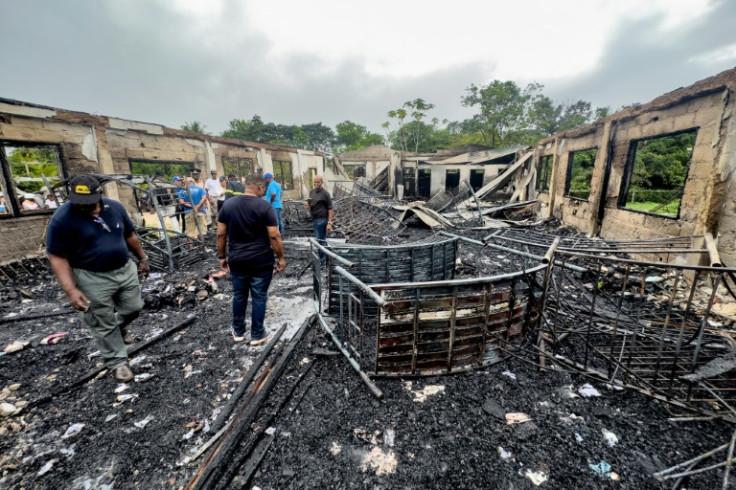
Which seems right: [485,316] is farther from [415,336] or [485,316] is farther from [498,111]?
[498,111]

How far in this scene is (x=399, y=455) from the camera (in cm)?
204

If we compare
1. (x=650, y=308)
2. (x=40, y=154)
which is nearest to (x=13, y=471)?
(x=650, y=308)

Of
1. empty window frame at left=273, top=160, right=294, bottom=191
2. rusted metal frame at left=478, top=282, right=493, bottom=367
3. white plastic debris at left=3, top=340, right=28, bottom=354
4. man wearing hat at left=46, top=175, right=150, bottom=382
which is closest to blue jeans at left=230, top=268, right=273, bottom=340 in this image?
man wearing hat at left=46, top=175, right=150, bottom=382

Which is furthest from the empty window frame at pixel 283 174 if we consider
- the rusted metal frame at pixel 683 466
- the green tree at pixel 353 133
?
the green tree at pixel 353 133

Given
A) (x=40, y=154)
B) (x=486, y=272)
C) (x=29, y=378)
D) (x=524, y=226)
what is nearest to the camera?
(x=29, y=378)

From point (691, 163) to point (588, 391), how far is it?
189 inches

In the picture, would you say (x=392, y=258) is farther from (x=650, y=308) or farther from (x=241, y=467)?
(x=650, y=308)

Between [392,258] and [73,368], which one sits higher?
[392,258]

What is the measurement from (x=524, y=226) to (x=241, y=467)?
10.1m

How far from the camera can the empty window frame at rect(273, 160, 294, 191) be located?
14.7 m

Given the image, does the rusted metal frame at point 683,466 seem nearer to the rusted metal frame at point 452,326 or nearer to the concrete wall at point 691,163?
the rusted metal frame at point 452,326

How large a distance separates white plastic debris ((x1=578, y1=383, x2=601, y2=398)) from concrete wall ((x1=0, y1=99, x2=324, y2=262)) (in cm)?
964

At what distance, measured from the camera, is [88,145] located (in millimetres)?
6934

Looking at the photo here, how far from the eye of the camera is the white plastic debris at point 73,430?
2.24 meters
